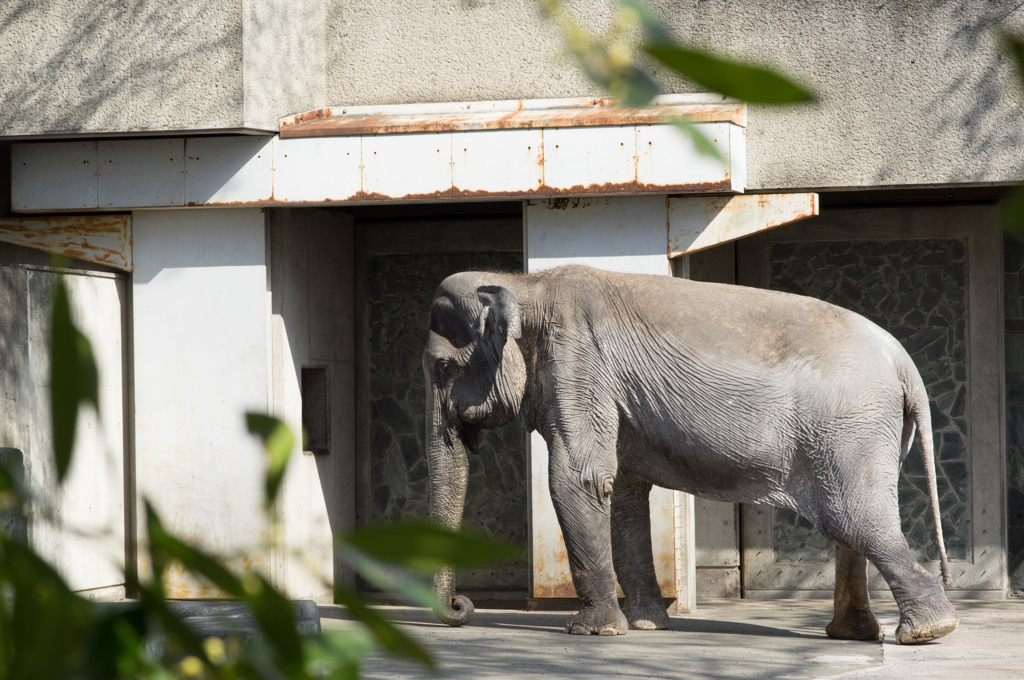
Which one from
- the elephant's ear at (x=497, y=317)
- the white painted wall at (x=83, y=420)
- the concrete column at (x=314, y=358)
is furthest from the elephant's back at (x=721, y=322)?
the white painted wall at (x=83, y=420)

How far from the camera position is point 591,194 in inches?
284

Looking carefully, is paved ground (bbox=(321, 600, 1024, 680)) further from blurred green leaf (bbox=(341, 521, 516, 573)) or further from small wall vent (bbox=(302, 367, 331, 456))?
blurred green leaf (bbox=(341, 521, 516, 573))

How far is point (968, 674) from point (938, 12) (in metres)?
3.94

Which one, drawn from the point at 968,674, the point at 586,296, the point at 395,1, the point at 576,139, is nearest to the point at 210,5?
the point at 395,1

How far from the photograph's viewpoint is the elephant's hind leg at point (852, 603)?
629 cm

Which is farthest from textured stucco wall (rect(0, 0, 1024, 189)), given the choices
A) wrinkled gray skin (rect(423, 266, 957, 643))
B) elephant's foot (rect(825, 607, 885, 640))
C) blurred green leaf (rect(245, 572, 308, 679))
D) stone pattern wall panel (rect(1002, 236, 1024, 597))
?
blurred green leaf (rect(245, 572, 308, 679))

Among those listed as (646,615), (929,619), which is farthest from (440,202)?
(929,619)

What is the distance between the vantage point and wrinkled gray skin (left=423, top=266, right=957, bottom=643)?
584 centimetres

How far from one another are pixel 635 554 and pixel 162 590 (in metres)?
6.38

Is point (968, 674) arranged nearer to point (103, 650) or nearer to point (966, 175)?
point (966, 175)

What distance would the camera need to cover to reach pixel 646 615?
22.2 feet

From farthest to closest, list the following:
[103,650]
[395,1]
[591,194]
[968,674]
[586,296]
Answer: [395,1]
[591,194]
[586,296]
[968,674]
[103,650]

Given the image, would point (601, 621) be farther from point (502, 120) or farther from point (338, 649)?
point (338, 649)

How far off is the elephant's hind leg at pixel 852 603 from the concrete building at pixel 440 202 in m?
1.13
